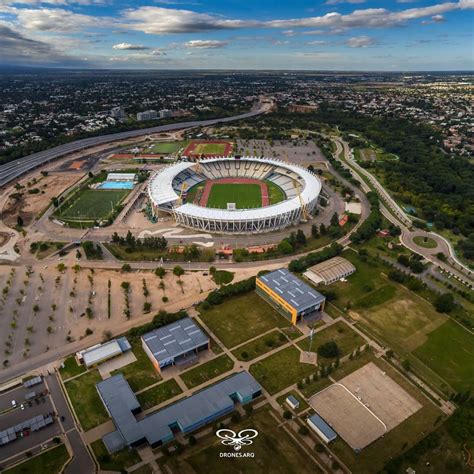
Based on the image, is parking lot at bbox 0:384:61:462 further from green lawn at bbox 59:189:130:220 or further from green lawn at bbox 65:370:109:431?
green lawn at bbox 59:189:130:220

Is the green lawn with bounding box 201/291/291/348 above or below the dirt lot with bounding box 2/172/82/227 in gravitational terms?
below

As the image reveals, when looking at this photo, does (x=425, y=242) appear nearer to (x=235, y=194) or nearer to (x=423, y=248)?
(x=423, y=248)

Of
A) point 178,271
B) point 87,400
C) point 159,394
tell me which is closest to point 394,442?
point 159,394

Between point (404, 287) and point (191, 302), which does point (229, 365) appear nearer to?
point (191, 302)

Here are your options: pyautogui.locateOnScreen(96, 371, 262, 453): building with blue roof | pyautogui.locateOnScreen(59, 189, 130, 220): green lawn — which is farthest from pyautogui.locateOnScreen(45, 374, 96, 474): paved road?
pyautogui.locateOnScreen(59, 189, 130, 220): green lawn

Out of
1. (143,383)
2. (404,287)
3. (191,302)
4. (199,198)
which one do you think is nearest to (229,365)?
(143,383)

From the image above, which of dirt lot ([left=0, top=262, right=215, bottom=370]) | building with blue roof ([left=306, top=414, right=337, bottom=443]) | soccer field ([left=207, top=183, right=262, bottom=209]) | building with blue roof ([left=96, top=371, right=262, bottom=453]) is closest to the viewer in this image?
building with blue roof ([left=96, top=371, right=262, bottom=453])

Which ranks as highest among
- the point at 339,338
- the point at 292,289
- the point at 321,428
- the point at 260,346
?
the point at 292,289
